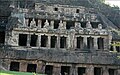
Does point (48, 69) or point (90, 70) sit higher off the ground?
point (90, 70)

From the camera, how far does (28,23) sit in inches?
1591

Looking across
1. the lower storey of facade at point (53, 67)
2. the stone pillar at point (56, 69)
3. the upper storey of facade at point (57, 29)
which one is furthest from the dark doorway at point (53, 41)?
the stone pillar at point (56, 69)

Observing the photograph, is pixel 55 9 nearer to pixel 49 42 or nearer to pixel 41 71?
pixel 49 42

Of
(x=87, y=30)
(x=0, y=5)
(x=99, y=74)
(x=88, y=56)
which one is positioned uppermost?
(x=0, y=5)

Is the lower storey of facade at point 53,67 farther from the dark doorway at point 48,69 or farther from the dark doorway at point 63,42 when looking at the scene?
the dark doorway at point 63,42

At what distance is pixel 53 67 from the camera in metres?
34.2

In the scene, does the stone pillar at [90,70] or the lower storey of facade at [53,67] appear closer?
the lower storey of facade at [53,67]

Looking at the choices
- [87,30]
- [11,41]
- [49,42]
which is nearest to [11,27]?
[11,41]

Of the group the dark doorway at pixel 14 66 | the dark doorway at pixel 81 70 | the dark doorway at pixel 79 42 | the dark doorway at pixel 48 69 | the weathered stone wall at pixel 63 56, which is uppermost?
the dark doorway at pixel 79 42

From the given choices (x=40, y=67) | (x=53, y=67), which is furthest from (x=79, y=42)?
(x=40, y=67)

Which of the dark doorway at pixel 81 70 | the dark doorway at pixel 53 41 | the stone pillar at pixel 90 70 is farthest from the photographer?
the dark doorway at pixel 53 41

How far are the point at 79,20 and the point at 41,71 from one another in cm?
1151

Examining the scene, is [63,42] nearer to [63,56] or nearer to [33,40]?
[33,40]

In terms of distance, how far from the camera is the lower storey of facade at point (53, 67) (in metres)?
33.2
